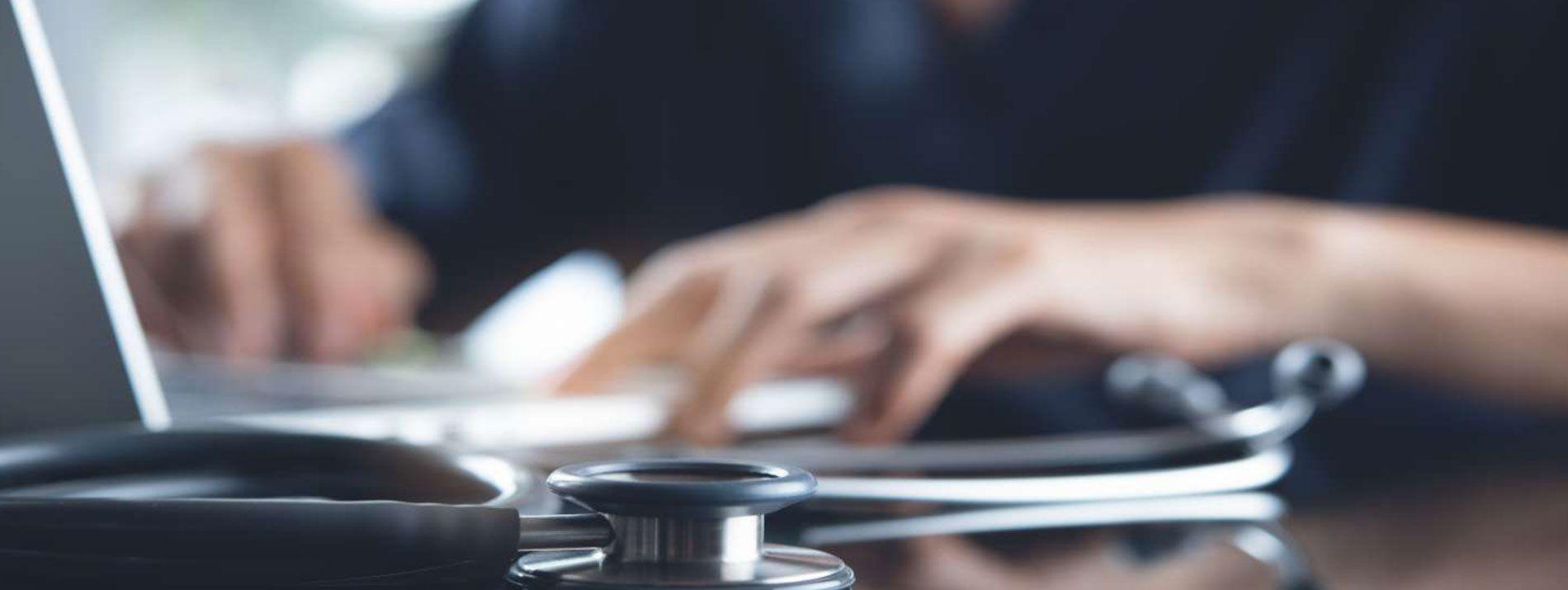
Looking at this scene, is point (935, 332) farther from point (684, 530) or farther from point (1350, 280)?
point (684, 530)

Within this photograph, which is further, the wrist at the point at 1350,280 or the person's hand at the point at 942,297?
the wrist at the point at 1350,280

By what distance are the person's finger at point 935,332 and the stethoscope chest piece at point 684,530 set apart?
1.04ft

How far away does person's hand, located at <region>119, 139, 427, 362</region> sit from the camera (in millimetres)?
897

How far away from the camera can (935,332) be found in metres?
0.57

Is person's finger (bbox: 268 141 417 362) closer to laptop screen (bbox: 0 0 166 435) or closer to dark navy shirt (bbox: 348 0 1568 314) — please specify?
dark navy shirt (bbox: 348 0 1568 314)

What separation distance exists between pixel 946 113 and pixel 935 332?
608mm

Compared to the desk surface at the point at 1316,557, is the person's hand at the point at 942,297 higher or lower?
higher

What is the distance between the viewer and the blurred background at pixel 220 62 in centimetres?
218

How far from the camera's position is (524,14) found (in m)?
1.41

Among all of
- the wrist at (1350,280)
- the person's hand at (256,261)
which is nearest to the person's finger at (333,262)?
the person's hand at (256,261)

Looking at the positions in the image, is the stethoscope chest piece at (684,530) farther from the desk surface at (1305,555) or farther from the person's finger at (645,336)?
the person's finger at (645,336)

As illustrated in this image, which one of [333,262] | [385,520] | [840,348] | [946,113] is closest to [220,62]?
[333,262]

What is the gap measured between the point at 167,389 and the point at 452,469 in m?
0.49

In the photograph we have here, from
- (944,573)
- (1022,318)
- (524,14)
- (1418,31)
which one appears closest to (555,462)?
(944,573)
